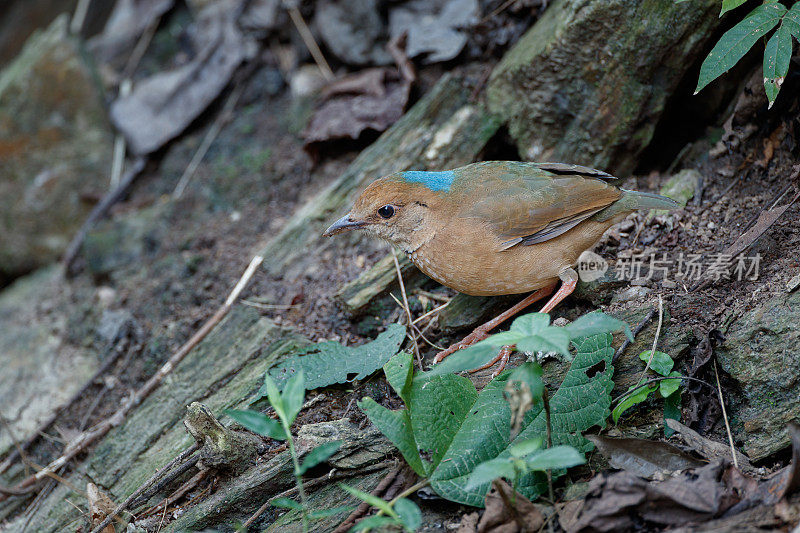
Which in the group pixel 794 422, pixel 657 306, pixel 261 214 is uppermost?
pixel 261 214

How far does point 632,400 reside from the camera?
3150 millimetres

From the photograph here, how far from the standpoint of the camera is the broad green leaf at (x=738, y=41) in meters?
3.49

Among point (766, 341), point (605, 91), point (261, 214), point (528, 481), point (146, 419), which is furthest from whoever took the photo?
point (261, 214)

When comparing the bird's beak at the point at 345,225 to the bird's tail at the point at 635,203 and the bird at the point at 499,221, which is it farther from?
the bird's tail at the point at 635,203

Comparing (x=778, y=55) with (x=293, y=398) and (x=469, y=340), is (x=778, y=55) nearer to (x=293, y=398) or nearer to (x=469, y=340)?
(x=469, y=340)

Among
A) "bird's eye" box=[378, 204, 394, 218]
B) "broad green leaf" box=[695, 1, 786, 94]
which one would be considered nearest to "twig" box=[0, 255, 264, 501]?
"bird's eye" box=[378, 204, 394, 218]

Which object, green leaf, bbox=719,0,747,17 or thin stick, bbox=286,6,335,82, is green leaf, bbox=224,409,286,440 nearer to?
green leaf, bbox=719,0,747,17

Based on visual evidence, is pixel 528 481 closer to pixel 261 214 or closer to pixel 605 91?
pixel 605 91

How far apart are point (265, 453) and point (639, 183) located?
10.6 ft

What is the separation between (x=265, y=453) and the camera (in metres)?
3.48

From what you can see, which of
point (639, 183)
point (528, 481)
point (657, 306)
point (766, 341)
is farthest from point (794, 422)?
point (639, 183)

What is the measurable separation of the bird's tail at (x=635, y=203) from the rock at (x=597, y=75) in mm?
922

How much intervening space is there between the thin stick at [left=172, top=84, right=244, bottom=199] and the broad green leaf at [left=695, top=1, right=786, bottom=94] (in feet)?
15.0

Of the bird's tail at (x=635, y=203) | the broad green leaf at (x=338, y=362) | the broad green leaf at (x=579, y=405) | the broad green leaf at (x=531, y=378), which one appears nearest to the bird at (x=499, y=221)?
the bird's tail at (x=635, y=203)
